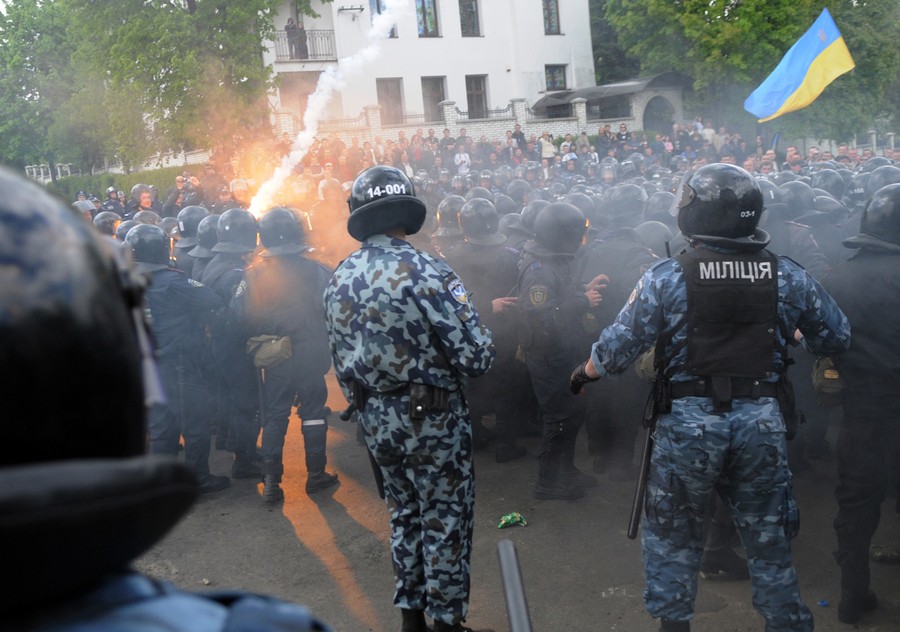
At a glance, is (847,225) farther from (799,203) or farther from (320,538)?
(320,538)

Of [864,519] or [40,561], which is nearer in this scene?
[40,561]

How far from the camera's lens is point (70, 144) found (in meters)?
42.1

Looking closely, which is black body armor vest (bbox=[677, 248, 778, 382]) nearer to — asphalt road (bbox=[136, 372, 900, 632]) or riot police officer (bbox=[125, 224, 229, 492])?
asphalt road (bbox=[136, 372, 900, 632])

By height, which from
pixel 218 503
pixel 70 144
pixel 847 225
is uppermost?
pixel 70 144

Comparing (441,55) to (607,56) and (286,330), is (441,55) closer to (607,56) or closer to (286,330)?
(607,56)

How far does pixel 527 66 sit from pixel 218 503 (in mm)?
36563

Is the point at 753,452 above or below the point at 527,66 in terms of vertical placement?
below

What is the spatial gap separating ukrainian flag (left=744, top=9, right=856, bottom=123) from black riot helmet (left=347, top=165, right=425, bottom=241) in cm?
877

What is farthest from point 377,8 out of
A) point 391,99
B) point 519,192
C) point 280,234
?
point 280,234

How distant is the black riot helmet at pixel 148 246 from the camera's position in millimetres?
6641

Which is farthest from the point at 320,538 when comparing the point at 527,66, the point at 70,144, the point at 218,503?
the point at 70,144

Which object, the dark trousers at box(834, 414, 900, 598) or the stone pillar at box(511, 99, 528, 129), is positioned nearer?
the dark trousers at box(834, 414, 900, 598)

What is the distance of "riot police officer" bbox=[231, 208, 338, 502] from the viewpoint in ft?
22.0

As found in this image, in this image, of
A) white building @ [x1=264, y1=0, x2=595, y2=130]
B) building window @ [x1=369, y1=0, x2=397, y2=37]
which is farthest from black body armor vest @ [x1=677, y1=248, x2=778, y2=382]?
building window @ [x1=369, y1=0, x2=397, y2=37]
